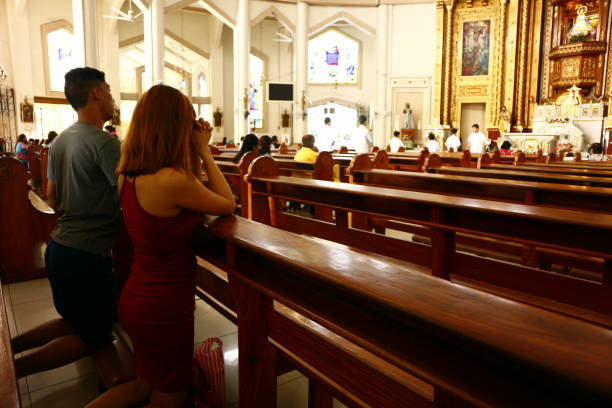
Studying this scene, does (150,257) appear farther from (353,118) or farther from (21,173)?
(353,118)

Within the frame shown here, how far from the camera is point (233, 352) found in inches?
91.7

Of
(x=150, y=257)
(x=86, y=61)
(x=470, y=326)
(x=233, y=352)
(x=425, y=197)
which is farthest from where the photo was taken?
(x=86, y=61)

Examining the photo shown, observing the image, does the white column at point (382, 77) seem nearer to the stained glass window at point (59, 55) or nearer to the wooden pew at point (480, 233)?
the stained glass window at point (59, 55)

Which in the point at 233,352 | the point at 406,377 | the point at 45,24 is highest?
the point at 45,24

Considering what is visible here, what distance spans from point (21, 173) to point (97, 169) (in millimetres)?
2170

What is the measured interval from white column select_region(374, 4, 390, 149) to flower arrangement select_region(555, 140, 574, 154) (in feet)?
18.8

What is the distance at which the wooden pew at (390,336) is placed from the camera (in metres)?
0.58

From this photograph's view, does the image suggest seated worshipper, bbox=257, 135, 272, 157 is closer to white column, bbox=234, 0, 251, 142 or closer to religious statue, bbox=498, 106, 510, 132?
white column, bbox=234, 0, 251, 142

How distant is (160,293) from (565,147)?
1457 cm

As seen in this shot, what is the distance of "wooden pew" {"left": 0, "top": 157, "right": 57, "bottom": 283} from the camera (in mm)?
3447

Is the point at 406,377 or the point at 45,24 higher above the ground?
the point at 45,24

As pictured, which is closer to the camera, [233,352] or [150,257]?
[150,257]

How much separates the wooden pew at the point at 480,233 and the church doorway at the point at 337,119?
59.3 feet

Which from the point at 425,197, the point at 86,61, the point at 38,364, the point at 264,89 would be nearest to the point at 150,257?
the point at 38,364
